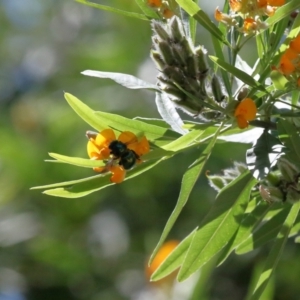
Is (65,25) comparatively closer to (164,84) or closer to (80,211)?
(80,211)

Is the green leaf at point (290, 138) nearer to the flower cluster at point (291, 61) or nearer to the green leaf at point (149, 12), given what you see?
the flower cluster at point (291, 61)

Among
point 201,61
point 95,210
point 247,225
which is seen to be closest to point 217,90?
point 201,61

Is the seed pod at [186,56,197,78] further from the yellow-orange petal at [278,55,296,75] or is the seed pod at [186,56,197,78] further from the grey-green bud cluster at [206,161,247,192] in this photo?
the grey-green bud cluster at [206,161,247,192]

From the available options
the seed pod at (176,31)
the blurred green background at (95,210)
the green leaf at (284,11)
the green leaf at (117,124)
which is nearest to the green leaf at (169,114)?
the green leaf at (117,124)

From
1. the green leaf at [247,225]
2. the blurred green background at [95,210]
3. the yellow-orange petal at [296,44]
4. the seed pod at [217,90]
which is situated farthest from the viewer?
the blurred green background at [95,210]

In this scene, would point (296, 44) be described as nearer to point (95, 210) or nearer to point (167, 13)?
point (167, 13)

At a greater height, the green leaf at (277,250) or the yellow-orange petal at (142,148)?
the yellow-orange petal at (142,148)
